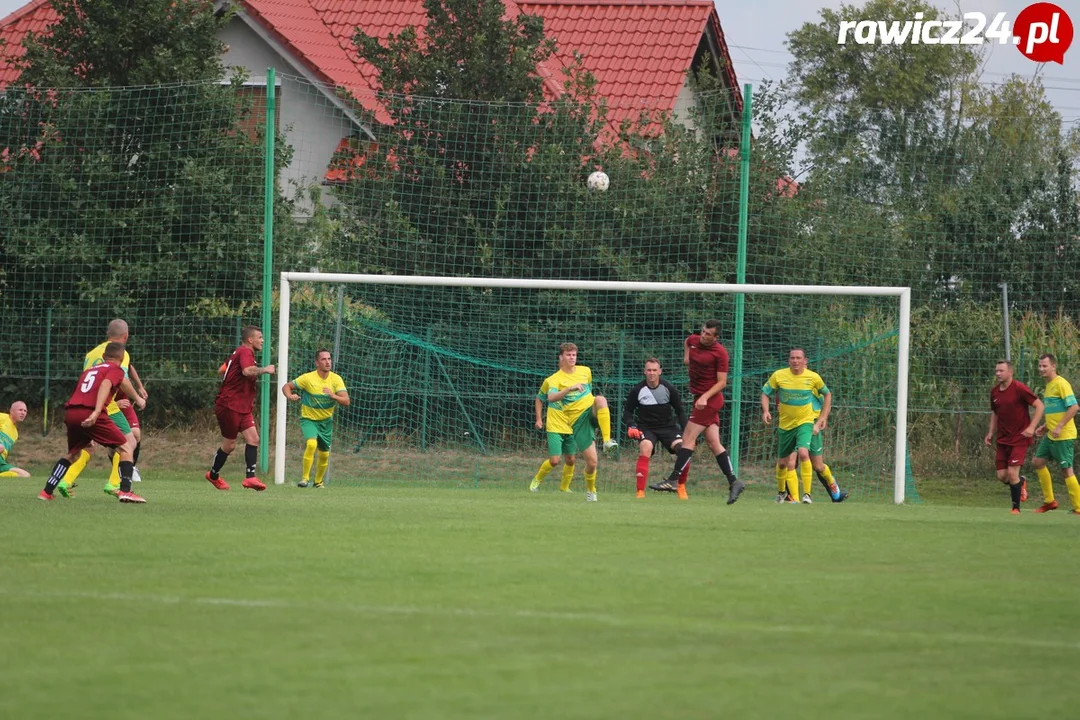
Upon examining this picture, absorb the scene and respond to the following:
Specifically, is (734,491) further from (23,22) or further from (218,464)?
(23,22)

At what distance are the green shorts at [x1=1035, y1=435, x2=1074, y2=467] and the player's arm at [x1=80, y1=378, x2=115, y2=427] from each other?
10.2 metres

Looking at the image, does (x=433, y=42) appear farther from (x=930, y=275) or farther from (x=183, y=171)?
(x=930, y=275)

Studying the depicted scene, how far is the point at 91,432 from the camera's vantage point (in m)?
13.3

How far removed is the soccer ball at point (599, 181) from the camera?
67.5ft

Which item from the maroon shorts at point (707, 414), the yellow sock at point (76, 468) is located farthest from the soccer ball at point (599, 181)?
the yellow sock at point (76, 468)

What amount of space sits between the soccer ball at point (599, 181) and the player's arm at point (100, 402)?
9245 millimetres

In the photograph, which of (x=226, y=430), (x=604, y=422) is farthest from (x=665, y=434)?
(x=226, y=430)

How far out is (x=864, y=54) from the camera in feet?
175

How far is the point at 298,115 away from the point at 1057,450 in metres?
13.5

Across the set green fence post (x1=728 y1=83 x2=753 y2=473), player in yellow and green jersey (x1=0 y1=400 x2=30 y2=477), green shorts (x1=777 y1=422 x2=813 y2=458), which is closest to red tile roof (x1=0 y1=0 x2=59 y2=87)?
player in yellow and green jersey (x1=0 y1=400 x2=30 y2=477)

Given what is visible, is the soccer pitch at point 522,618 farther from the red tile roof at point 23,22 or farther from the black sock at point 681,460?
the red tile roof at point 23,22

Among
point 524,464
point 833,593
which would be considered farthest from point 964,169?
point 833,593

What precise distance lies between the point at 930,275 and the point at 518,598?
14581mm

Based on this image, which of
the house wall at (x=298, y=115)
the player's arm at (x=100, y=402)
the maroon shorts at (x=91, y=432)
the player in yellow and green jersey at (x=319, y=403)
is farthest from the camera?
the house wall at (x=298, y=115)
